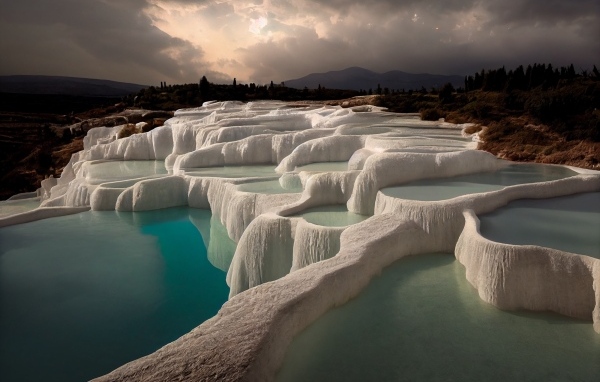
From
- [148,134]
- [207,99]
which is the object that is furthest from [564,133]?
[207,99]

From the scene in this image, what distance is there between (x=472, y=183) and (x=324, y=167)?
5754 mm

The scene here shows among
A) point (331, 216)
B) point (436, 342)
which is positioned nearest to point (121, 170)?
point (331, 216)

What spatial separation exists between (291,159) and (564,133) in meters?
A: 11.2

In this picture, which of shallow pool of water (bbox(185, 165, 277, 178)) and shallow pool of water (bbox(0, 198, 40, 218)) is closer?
shallow pool of water (bbox(185, 165, 277, 178))

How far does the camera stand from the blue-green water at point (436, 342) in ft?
15.9

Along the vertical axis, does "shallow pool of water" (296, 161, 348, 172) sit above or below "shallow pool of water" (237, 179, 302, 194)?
above

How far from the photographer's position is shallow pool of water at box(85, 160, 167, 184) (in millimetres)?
20245

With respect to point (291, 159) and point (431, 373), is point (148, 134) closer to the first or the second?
point (291, 159)

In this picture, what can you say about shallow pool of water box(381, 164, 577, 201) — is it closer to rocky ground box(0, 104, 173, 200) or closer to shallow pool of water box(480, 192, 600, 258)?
shallow pool of water box(480, 192, 600, 258)

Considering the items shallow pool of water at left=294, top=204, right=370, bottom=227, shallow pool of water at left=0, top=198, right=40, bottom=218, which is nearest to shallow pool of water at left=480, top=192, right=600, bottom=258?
shallow pool of water at left=294, top=204, right=370, bottom=227

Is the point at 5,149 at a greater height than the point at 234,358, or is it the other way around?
the point at 234,358

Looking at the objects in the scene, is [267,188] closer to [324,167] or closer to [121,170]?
[324,167]

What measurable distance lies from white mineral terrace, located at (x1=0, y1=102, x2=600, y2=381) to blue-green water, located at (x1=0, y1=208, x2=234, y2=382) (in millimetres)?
1382

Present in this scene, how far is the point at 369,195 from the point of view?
10633 mm
